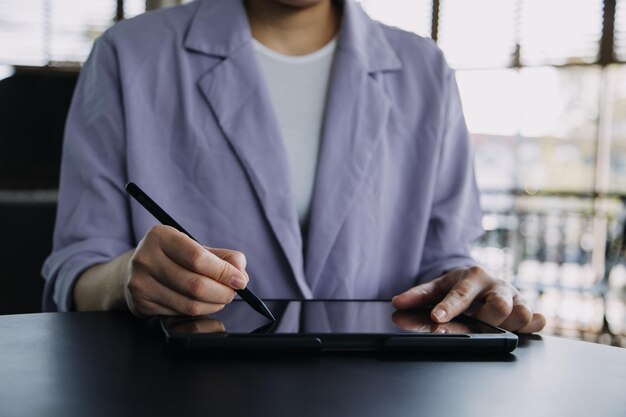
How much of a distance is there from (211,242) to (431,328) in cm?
43

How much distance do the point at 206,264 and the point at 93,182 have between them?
37 cm

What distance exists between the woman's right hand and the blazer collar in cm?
43

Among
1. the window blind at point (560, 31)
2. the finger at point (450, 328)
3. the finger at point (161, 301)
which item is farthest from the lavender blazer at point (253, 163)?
the window blind at point (560, 31)

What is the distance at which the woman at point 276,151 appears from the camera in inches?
34.0

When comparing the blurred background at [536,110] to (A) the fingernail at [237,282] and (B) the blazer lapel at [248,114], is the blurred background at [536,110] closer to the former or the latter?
(B) the blazer lapel at [248,114]

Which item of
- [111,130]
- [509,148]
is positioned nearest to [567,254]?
[509,148]

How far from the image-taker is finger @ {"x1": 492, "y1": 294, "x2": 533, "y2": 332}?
636mm

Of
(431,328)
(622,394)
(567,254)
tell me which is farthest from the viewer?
(567,254)

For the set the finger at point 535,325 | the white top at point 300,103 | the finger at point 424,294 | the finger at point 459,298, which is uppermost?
the white top at point 300,103

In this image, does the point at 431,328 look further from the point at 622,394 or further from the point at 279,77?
the point at 279,77

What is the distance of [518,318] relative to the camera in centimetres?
64

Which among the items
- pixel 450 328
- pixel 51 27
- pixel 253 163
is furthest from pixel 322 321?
pixel 51 27

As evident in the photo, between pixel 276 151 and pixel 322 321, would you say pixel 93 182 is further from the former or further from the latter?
pixel 322 321

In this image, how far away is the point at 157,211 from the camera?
59 centimetres
